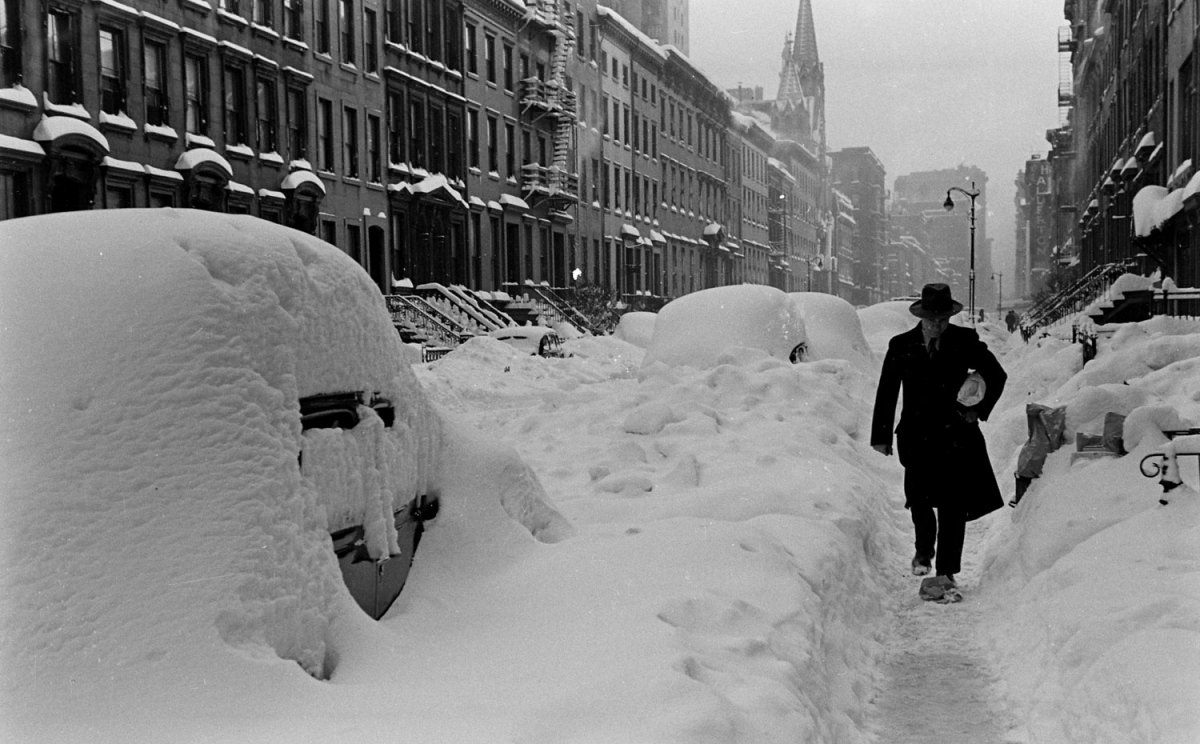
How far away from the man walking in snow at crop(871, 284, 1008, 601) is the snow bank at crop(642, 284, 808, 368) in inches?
279

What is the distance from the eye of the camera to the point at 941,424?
7.34 meters

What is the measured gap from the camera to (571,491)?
28.1ft

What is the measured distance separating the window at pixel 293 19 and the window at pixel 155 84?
196 inches

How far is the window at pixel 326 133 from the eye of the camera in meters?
30.7

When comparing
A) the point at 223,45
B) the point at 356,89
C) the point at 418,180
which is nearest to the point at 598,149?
the point at 418,180

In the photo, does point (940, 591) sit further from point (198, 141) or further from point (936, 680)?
point (198, 141)

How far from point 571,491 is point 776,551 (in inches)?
109

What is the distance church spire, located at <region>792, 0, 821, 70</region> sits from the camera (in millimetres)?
153250

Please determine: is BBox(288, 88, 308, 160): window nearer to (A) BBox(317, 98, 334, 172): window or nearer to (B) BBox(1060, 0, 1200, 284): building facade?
(A) BBox(317, 98, 334, 172): window

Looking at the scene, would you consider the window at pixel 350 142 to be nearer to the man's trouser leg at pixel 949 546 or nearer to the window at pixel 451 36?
the window at pixel 451 36

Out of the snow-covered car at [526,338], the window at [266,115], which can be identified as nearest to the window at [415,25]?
the window at [266,115]

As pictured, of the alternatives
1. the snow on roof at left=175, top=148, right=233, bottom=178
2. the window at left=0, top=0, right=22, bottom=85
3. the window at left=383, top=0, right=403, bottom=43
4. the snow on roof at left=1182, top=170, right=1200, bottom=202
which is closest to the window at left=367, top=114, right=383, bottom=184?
the window at left=383, top=0, right=403, bottom=43

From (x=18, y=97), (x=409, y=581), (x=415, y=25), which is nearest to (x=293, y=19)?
(x=415, y=25)

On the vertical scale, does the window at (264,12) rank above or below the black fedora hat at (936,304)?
above
